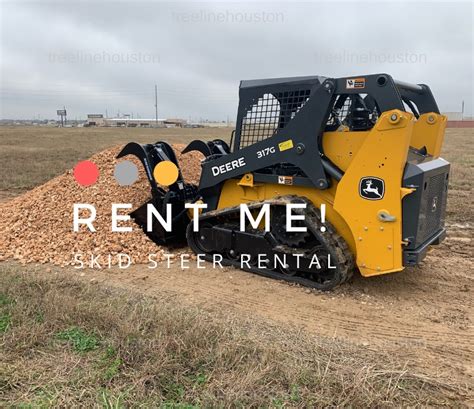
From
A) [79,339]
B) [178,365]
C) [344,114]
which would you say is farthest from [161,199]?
[178,365]

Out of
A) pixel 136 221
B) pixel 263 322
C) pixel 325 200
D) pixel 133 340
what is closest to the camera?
pixel 133 340

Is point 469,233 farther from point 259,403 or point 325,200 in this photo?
point 259,403

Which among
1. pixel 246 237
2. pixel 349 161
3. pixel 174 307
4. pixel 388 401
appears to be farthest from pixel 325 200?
pixel 388 401

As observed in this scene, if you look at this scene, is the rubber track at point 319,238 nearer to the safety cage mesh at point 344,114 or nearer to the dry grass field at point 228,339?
the dry grass field at point 228,339

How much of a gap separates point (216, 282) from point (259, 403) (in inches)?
102

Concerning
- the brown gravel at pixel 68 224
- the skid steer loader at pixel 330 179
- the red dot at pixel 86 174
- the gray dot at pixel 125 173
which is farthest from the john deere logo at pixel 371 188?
the red dot at pixel 86 174

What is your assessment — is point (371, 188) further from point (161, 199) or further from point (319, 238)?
point (161, 199)

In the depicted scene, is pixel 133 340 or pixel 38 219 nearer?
pixel 133 340

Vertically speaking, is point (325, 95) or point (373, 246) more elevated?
point (325, 95)

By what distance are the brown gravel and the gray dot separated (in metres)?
0.09

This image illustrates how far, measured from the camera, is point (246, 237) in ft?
18.7

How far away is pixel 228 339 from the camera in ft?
12.1

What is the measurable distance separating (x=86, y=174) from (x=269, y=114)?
3.72 m

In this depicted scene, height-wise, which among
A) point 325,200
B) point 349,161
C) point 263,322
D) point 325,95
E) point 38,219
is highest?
point 325,95
